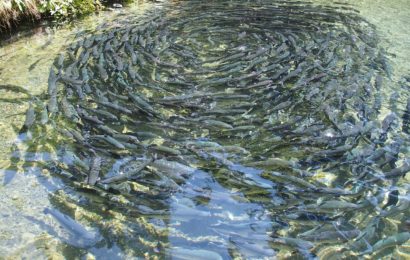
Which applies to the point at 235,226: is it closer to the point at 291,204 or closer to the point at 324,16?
the point at 291,204

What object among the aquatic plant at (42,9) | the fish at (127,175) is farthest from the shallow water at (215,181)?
the aquatic plant at (42,9)

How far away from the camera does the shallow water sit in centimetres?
406

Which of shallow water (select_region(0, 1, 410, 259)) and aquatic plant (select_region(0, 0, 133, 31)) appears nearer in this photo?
shallow water (select_region(0, 1, 410, 259))

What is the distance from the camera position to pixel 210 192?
4652 millimetres

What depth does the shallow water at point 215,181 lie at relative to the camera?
406 cm

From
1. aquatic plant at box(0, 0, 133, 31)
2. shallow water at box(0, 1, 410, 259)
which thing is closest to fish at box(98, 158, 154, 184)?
shallow water at box(0, 1, 410, 259)

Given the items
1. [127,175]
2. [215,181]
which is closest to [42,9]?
[127,175]

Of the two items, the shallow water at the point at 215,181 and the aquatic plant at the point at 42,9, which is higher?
the aquatic plant at the point at 42,9

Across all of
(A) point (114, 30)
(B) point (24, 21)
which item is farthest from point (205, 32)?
(B) point (24, 21)

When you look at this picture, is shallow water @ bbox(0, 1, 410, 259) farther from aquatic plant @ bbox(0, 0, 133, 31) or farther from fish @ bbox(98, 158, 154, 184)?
aquatic plant @ bbox(0, 0, 133, 31)

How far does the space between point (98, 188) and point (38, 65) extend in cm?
478

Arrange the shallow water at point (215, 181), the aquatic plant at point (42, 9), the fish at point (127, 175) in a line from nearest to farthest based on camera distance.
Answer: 1. the shallow water at point (215, 181)
2. the fish at point (127, 175)
3. the aquatic plant at point (42, 9)

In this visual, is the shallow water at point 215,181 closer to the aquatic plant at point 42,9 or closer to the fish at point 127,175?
the fish at point 127,175

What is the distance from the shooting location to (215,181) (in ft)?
15.9
